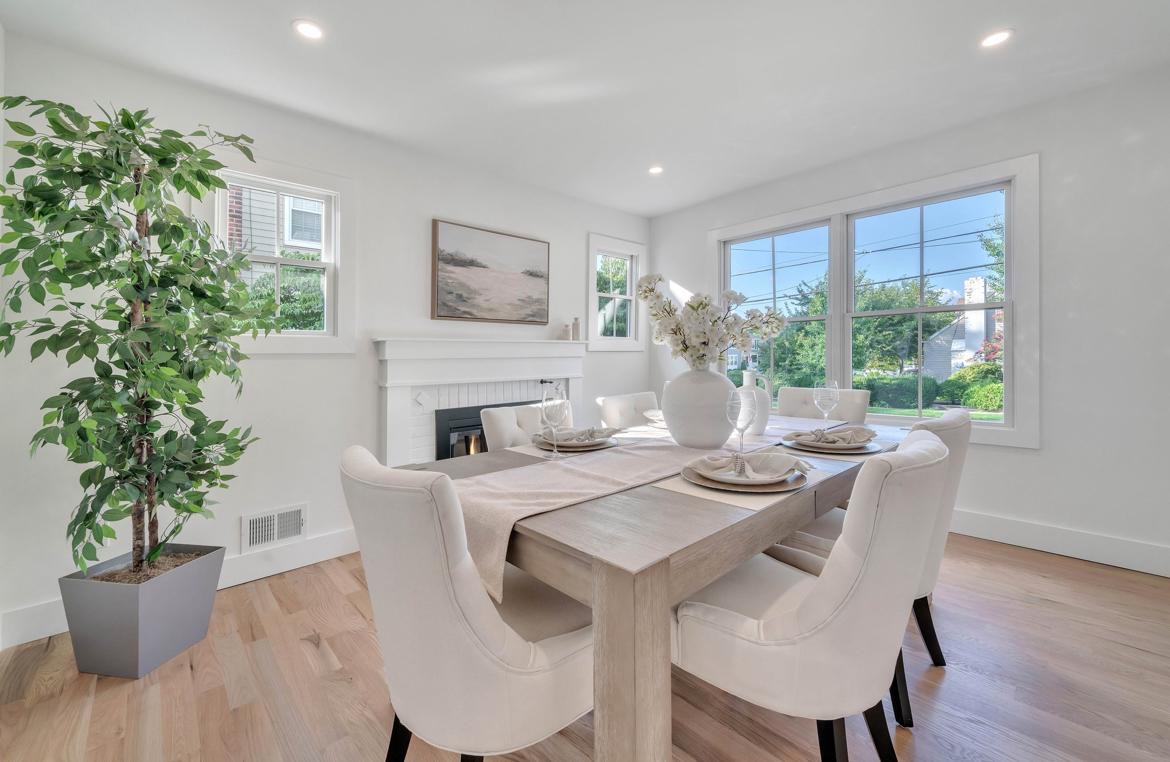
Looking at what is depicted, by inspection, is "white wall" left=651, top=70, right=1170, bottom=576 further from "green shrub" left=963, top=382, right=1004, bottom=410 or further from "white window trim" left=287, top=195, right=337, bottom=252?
"white window trim" left=287, top=195, right=337, bottom=252

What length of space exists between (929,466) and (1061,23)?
8.20 ft

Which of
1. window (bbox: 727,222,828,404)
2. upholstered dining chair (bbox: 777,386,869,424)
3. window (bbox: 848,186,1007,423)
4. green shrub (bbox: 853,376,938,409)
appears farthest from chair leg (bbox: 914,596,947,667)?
window (bbox: 727,222,828,404)

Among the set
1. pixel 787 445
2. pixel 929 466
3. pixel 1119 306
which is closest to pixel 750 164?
pixel 1119 306

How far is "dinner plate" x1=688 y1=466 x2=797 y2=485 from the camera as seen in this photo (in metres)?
1.28

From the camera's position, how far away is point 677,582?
93 cm

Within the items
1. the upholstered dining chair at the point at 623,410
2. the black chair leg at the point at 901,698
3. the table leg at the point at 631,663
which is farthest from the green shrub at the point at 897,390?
the table leg at the point at 631,663

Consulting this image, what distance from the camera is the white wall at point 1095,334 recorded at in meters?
2.52

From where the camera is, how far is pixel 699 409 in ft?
5.94

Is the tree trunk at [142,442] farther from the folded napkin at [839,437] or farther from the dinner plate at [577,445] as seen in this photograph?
the folded napkin at [839,437]

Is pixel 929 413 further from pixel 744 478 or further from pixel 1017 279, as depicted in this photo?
pixel 744 478

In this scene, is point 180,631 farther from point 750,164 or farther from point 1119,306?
point 1119,306

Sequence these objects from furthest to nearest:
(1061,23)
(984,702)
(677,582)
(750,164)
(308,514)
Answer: (750,164), (308,514), (1061,23), (984,702), (677,582)

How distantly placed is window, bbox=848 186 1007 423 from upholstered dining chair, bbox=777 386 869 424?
784 mm

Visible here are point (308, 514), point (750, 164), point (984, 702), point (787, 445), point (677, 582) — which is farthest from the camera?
point (750, 164)
